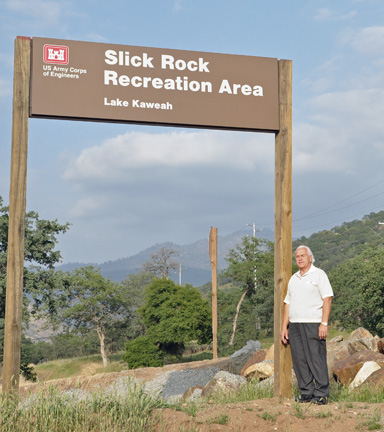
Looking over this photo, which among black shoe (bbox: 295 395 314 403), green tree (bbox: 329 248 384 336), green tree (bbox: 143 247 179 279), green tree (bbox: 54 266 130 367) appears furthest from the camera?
green tree (bbox: 143 247 179 279)

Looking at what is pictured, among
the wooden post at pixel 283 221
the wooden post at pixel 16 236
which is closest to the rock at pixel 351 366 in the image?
the wooden post at pixel 283 221

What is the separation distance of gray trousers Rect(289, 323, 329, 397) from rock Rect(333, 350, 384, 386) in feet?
9.28

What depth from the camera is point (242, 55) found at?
8094 mm

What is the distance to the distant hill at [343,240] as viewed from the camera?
94812 mm

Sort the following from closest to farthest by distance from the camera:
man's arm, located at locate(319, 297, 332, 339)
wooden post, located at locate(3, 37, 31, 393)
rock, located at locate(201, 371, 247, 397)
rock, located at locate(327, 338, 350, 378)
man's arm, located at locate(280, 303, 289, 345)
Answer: wooden post, located at locate(3, 37, 31, 393), man's arm, located at locate(319, 297, 332, 339), man's arm, located at locate(280, 303, 289, 345), rock, located at locate(201, 371, 247, 397), rock, located at locate(327, 338, 350, 378)

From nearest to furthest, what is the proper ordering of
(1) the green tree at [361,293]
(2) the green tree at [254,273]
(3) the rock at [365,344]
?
(3) the rock at [365,344] < (1) the green tree at [361,293] < (2) the green tree at [254,273]

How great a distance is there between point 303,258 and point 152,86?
2959mm

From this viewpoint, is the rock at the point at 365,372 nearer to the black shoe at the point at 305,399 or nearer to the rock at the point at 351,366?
the rock at the point at 351,366

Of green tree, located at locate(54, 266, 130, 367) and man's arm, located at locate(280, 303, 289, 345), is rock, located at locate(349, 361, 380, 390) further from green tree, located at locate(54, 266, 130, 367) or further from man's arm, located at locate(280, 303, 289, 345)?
green tree, located at locate(54, 266, 130, 367)

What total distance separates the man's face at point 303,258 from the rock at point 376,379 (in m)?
2.39

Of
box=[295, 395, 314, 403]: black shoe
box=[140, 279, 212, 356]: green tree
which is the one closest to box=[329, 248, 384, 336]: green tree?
box=[140, 279, 212, 356]: green tree

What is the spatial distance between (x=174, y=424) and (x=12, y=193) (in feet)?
10.8

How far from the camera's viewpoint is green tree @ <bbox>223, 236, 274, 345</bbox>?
42.4m

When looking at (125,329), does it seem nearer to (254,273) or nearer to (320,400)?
(254,273)
